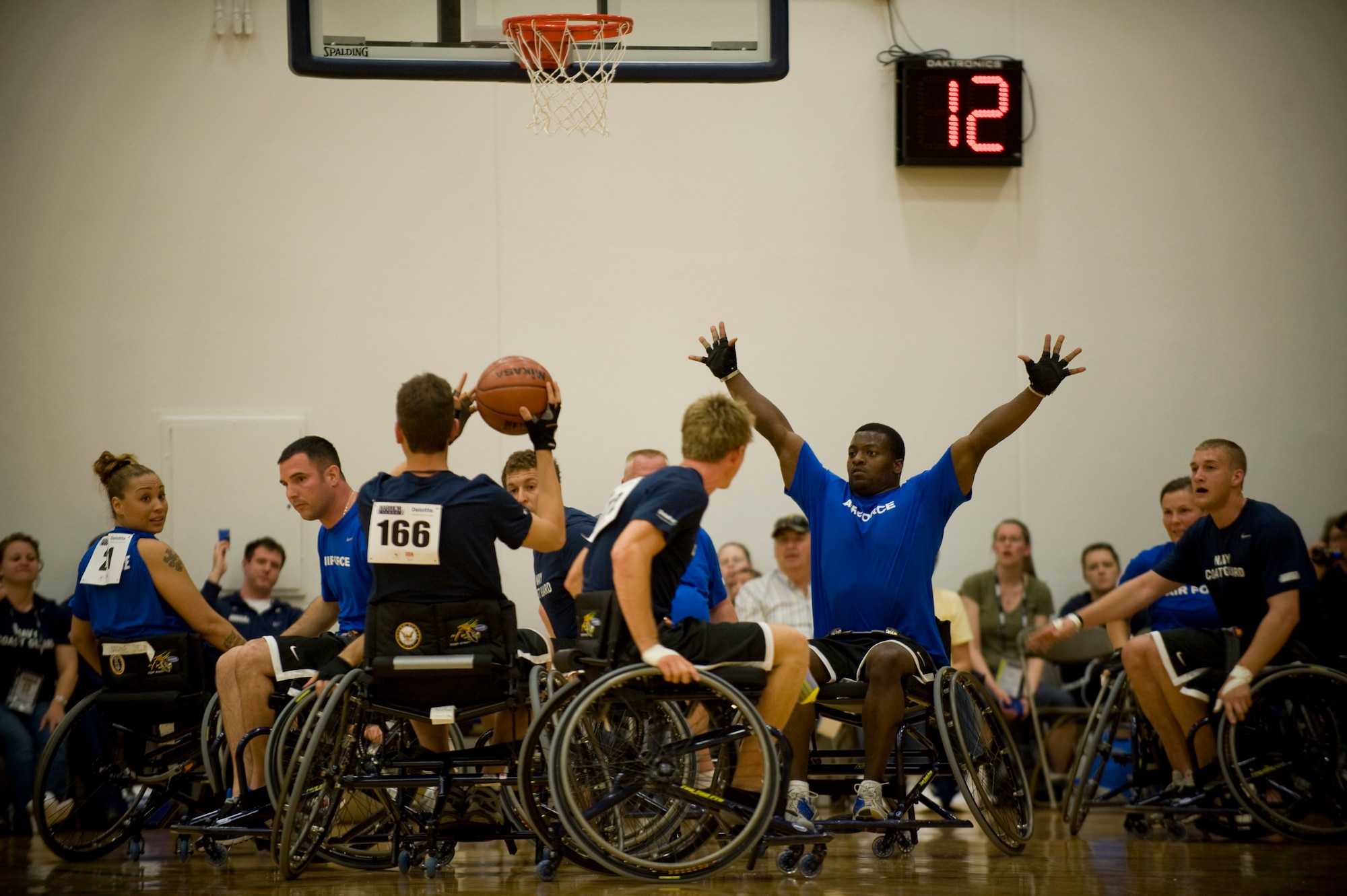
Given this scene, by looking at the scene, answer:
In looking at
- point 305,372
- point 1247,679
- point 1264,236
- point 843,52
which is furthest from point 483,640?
point 1264,236

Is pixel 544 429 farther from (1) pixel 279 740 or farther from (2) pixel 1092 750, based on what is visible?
(2) pixel 1092 750

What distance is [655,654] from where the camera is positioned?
12.0 feet

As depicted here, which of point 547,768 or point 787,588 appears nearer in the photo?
point 547,768

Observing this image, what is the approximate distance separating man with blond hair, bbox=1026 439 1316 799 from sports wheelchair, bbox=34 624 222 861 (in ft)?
10.8

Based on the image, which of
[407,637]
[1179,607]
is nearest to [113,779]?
[407,637]

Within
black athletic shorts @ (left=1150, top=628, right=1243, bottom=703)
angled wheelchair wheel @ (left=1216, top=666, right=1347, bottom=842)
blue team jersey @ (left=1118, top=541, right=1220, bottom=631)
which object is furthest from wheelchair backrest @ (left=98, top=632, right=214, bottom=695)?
blue team jersey @ (left=1118, top=541, right=1220, bottom=631)

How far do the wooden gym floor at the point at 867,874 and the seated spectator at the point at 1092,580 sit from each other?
216cm

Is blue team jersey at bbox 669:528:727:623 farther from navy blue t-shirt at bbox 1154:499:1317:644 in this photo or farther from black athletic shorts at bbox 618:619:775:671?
navy blue t-shirt at bbox 1154:499:1317:644

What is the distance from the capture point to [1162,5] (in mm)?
8273

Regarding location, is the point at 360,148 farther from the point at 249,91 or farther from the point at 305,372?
the point at 305,372

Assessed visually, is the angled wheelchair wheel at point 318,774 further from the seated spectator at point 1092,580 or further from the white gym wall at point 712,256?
the seated spectator at point 1092,580

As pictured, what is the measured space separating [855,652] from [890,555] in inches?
15.4

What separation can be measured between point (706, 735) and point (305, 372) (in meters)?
4.73

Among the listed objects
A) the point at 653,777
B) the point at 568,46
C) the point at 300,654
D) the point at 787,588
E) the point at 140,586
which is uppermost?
the point at 568,46
